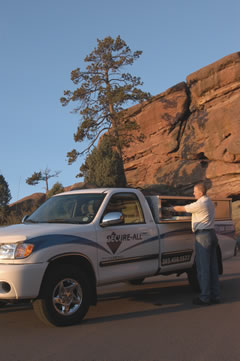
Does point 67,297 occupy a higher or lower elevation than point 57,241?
lower

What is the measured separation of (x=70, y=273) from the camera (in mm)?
5797

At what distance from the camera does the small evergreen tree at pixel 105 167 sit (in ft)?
99.2

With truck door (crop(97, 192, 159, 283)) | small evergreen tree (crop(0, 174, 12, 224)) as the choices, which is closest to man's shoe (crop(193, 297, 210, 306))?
truck door (crop(97, 192, 159, 283))

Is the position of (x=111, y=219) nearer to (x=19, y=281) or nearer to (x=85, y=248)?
(x=85, y=248)

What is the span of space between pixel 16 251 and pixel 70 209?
66.9 inches

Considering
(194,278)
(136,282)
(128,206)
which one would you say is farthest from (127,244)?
(136,282)

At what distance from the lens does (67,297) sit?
5.72 meters

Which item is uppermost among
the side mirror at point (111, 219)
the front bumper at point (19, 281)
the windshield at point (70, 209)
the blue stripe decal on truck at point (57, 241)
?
the windshield at point (70, 209)

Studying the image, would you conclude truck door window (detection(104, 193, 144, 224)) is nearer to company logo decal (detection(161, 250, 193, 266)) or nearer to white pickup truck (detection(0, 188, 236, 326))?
white pickup truck (detection(0, 188, 236, 326))

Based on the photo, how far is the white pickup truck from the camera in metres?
5.42

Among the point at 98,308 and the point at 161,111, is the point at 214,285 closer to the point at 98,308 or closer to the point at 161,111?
the point at 98,308

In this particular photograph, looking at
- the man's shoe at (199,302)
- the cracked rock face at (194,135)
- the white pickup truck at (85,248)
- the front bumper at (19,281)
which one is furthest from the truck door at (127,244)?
the cracked rock face at (194,135)

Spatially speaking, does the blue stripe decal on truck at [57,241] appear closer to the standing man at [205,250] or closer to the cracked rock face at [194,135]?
the standing man at [205,250]

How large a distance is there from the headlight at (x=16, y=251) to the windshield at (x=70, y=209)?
3.74 feet
